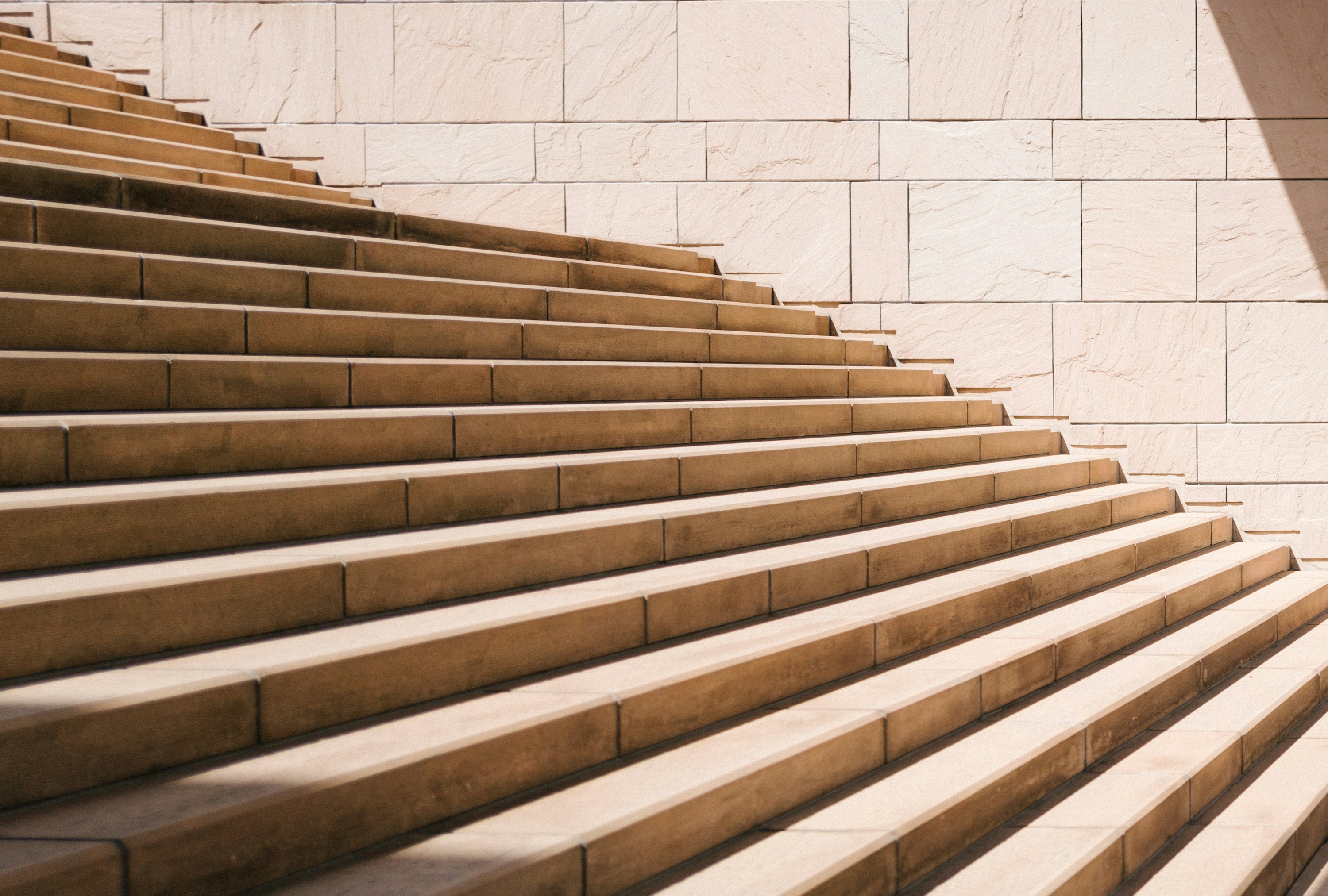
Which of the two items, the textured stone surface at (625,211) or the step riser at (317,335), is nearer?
the step riser at (317,335)

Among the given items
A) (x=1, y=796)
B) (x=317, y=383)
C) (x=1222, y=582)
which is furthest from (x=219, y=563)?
(x=1222, y=582)

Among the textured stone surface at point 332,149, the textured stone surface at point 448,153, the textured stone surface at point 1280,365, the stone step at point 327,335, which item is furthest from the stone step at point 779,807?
the textured stone surface at point 332,149

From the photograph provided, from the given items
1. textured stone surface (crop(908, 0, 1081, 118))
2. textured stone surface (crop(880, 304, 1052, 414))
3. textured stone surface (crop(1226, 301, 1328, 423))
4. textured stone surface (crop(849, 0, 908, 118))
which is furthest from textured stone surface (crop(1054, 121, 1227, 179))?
textured stone surface (crop(849, 0, 908, 118))

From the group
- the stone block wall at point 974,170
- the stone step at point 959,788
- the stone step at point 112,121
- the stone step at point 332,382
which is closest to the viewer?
the stone step at point 959,788

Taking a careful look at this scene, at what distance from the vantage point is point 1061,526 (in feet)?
19.0

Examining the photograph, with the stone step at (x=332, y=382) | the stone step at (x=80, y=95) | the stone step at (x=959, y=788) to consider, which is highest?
the stone step at (x=80, y=95)

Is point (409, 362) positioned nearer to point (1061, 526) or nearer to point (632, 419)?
point (632, 419)

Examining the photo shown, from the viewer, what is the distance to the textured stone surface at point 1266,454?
28.9 feet

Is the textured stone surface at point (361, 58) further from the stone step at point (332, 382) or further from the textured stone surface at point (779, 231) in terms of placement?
the stone step at point (332, 382)

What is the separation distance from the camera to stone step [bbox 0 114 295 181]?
550 centimetres

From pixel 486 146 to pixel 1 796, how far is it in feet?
25.1

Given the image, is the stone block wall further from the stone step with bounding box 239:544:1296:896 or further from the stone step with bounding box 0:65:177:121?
the stone step with bounding box 239:544:1296:896

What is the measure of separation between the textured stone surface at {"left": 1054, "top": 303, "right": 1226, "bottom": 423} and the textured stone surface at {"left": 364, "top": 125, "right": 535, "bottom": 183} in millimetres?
4977

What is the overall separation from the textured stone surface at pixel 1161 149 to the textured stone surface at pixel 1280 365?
52.1 inches
